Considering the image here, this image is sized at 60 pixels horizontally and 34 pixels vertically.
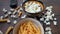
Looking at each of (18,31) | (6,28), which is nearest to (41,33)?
(18,31)

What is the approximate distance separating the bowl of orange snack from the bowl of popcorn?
8 centimetres

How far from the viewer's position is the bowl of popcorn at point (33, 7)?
1.36 m

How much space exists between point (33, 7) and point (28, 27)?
0.20 metres

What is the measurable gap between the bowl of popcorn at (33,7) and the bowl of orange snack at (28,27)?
82mm

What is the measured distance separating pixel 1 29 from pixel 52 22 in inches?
17.7

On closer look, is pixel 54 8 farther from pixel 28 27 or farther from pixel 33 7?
pixel 28 27

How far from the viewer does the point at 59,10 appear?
4.79 feet

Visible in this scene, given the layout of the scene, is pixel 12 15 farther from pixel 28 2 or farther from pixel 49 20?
pixel 49 20

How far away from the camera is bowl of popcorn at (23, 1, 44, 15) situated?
136 centimetres

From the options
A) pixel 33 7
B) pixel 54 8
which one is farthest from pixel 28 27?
pixel 54 8

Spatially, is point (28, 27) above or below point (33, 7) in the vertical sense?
below

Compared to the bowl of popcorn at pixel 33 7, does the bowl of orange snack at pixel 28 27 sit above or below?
below

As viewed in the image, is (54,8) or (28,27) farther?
(54,8)

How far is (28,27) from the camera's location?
4.34ft
